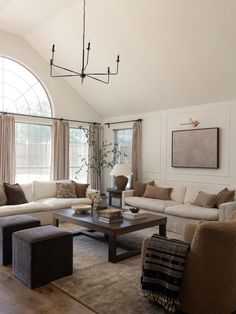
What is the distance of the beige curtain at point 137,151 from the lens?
6.93 m

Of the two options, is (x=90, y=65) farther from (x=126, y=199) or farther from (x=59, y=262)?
(x=59, y=262)

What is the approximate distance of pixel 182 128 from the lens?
6113 millimetres

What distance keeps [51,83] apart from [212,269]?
19.2 ft

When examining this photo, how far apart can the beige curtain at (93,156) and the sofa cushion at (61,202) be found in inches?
73.3

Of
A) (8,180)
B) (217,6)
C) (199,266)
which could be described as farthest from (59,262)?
(217,6)

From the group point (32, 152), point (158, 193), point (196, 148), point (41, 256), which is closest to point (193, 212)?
point (158, 193)

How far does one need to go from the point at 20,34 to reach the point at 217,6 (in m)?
4.26

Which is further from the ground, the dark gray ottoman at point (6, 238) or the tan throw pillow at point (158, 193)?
the tan throw pillow at point (158, 193)

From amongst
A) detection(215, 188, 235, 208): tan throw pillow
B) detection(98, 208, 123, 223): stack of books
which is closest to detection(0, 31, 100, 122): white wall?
detection(98, 208, 123, 223): stack of books

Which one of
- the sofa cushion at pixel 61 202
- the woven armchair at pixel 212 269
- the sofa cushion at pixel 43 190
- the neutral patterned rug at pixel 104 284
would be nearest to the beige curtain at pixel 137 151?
the sofa cushion at pixel 61 202

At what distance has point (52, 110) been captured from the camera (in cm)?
703

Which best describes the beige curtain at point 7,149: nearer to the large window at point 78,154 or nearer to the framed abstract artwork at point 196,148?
the large window at point 78,154

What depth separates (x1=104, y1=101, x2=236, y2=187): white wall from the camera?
17.6 feet

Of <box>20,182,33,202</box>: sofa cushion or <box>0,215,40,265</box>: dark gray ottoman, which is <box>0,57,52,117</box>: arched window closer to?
<box>20,182,33,202</box>: sofa cushion
